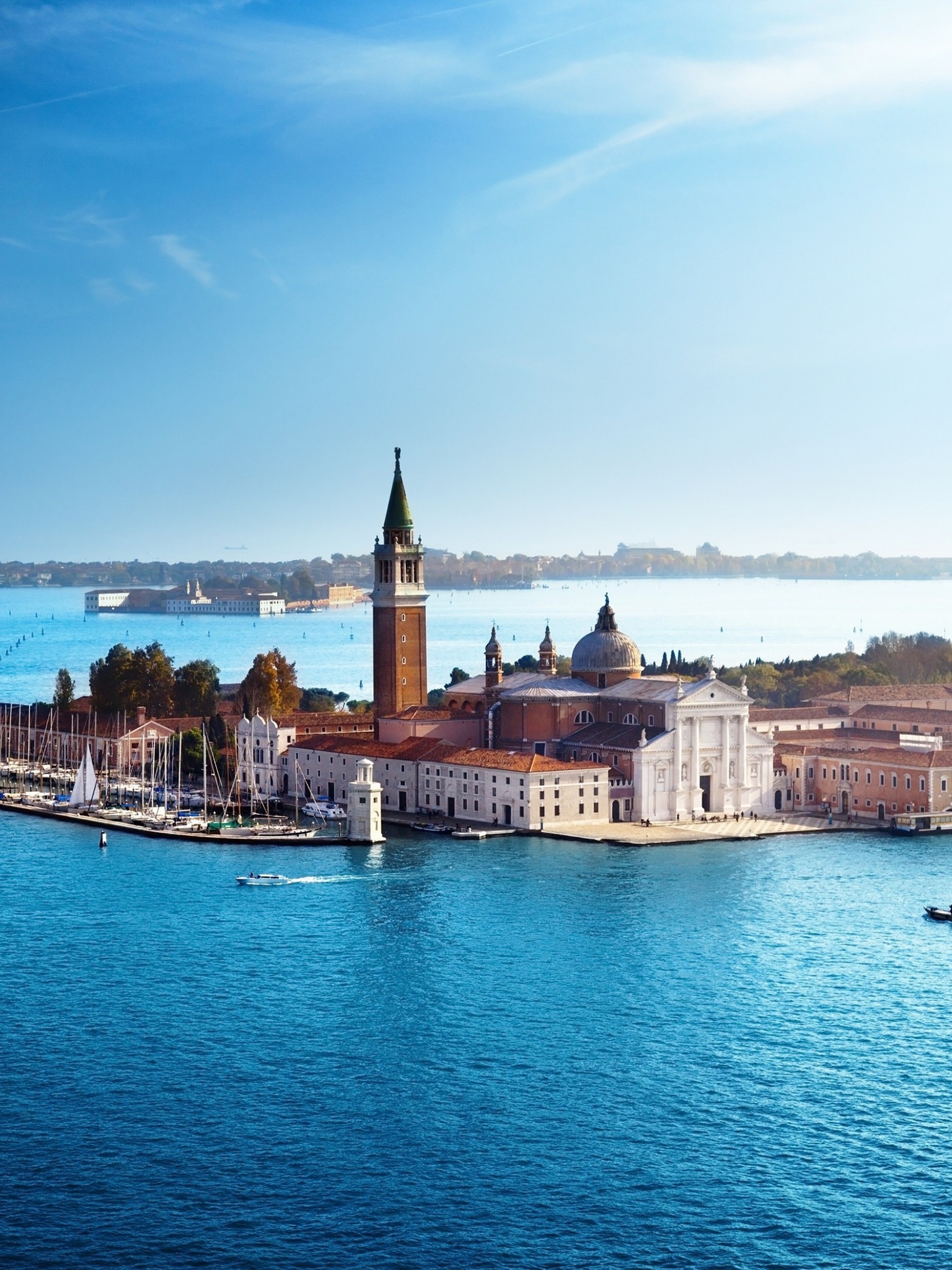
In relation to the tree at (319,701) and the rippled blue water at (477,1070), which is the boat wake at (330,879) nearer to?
the rippled blue water at (477,1070)

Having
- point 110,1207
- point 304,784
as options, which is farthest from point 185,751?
point 110,1207

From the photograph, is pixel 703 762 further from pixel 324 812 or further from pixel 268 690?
pixel 268 690

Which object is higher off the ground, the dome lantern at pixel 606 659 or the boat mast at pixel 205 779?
the dome lantern at pixel 606 659

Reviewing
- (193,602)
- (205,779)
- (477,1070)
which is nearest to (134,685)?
(205,779)

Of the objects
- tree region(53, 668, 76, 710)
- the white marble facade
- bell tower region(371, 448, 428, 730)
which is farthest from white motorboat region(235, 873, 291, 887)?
tree region(53, 668, 76, 710)

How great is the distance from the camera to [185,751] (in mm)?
44656

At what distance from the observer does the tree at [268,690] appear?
168 ft

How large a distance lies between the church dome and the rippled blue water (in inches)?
386

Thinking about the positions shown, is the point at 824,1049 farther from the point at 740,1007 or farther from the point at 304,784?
the point at 304,784

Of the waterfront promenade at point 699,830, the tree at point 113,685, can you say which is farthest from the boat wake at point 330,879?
the tree at point 113,685

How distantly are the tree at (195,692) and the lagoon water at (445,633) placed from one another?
20.5 m

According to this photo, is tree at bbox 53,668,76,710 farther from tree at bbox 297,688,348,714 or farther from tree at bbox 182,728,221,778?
tree at bbox 182,728,221,778

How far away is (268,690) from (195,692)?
3788 millimetres

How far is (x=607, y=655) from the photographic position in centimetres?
4078
